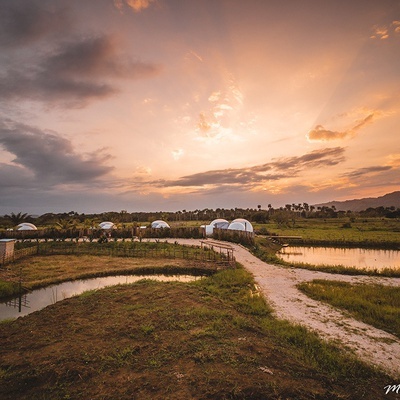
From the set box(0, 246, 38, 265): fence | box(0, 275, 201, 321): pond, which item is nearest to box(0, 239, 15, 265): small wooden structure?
box(0, 246, 38, 265): fence

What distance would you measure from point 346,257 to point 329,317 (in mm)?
20560

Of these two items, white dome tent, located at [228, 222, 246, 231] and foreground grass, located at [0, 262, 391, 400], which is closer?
foreground grass, located at [0, 262, 391, 400]

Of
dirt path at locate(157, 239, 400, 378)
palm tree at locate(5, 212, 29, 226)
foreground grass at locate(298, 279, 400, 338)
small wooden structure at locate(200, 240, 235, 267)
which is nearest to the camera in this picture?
dirt path at locate(157, 239, 400, 378)

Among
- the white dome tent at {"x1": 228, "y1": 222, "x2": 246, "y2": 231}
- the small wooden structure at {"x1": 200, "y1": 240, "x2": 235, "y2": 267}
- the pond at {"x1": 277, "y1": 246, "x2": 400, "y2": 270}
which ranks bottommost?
the pond at {"x1": 277, "y1": 246, "x2": 400, "y2": 270}

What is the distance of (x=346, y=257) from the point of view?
1096 inches

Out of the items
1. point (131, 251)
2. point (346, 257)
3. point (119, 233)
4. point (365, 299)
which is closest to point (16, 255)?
point (131, 251)

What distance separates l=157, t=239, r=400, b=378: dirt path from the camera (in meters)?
7.84

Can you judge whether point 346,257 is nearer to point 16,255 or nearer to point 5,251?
point 5,251

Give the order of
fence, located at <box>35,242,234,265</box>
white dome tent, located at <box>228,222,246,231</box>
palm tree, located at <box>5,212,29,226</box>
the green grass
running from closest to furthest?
the green grass < fence, located at <box>35,242,234,265</box> < white dome tent, located at <box>228,222,246,231</box> < palm tree, located at <box>5,212,29,226</box>

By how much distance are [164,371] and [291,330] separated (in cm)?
514

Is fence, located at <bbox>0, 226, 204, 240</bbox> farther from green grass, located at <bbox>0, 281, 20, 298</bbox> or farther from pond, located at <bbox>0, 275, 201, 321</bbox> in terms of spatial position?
green grass, located at <bbox>0, 281, 20, 298</bbox>

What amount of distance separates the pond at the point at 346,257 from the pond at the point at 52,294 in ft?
48.0

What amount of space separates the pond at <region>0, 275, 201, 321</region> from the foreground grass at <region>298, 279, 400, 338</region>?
30.0ft

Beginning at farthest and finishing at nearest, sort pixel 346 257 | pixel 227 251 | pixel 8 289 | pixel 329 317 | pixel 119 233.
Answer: pixel 119 233, pixel 346 257, pixel 227 251, pixel 8 289, pixel 329 317
